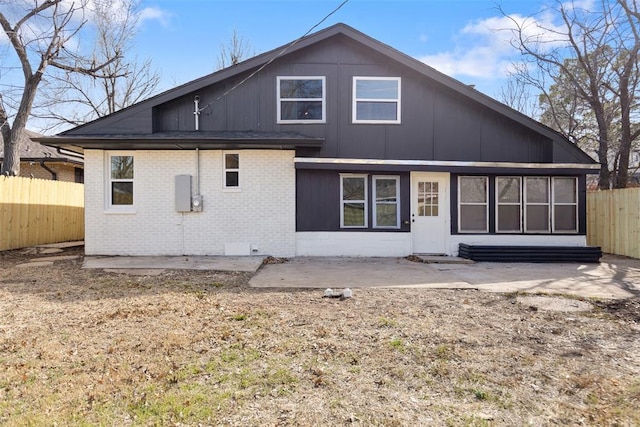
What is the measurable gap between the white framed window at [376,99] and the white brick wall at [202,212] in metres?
2.41

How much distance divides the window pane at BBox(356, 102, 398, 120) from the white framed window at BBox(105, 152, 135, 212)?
6.34 metres

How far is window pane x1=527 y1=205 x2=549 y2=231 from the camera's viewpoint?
10961mm

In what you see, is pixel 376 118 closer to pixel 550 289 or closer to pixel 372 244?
pixel 372 244

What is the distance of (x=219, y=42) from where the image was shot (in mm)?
24281

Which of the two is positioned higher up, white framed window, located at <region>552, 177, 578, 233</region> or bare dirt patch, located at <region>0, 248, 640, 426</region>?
white framed window, located at <region>552, 177, 578, 233</region>

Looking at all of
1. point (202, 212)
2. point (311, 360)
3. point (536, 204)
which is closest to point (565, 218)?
point (536, 204)

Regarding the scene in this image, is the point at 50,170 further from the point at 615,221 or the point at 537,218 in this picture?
the point at 615,221

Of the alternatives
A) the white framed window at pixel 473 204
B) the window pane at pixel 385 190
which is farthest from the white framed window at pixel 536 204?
the window pane at pixel 385 190

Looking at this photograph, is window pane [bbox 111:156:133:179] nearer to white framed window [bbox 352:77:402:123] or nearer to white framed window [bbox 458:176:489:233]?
white framed window [bbox 352:77:402:123]

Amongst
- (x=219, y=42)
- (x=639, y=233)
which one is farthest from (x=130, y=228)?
(x=219, y=42)

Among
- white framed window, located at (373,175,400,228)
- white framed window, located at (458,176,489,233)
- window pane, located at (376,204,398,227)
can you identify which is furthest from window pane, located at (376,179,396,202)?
white framed window, located at (458,176,489,233)

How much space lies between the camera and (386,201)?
1083cm

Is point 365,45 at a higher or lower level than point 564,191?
higher

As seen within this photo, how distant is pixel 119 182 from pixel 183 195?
185cm
